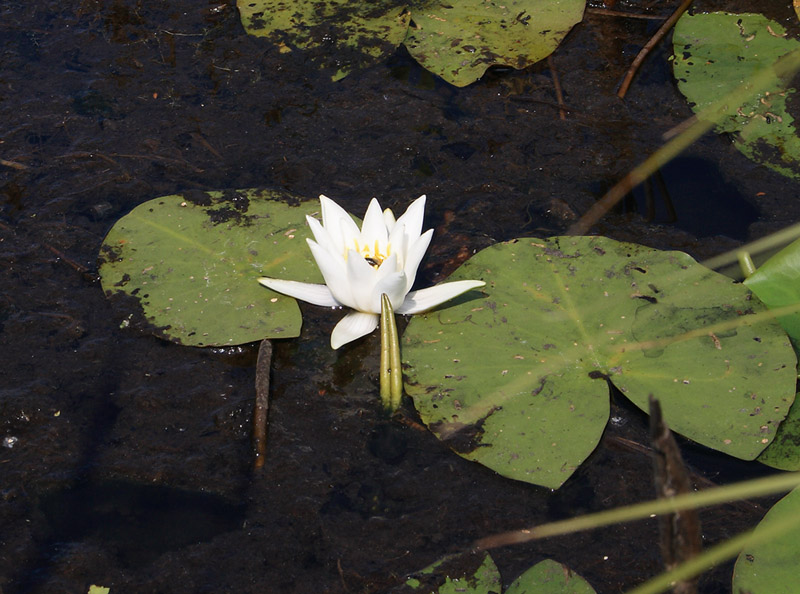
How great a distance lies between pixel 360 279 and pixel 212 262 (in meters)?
0.75

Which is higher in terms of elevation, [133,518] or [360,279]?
[360,279]

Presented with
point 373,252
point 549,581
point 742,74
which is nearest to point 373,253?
point 373,252

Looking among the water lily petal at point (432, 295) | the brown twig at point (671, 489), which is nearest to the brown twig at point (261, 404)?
the water lily petal at point (432, 295)

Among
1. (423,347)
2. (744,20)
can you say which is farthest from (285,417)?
(744,20)

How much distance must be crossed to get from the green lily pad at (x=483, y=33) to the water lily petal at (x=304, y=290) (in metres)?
1.75

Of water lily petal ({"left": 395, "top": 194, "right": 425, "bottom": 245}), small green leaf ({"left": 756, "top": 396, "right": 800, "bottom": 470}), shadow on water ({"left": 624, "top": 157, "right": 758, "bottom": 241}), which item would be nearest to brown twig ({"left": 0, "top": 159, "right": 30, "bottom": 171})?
water lily petal ({"left": 395, "top": 194, "right": 425, "bottom": 245})

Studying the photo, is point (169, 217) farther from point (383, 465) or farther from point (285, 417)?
point (383, 465)

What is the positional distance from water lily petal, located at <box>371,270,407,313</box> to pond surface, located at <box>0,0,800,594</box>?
265 millimetres

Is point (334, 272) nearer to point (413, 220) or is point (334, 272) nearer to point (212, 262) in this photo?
point (413, 220)

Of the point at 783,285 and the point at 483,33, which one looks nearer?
the point at 783,285

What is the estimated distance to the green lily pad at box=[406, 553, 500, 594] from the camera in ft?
7.48

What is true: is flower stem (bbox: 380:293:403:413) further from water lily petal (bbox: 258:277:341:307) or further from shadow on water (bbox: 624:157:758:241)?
shadow on water (bbox: 624:157:758:241)

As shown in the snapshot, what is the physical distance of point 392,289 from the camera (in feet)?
9.38

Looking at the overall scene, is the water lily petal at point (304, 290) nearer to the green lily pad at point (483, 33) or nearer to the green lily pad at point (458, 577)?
the green lily pad at point (458, 577)
